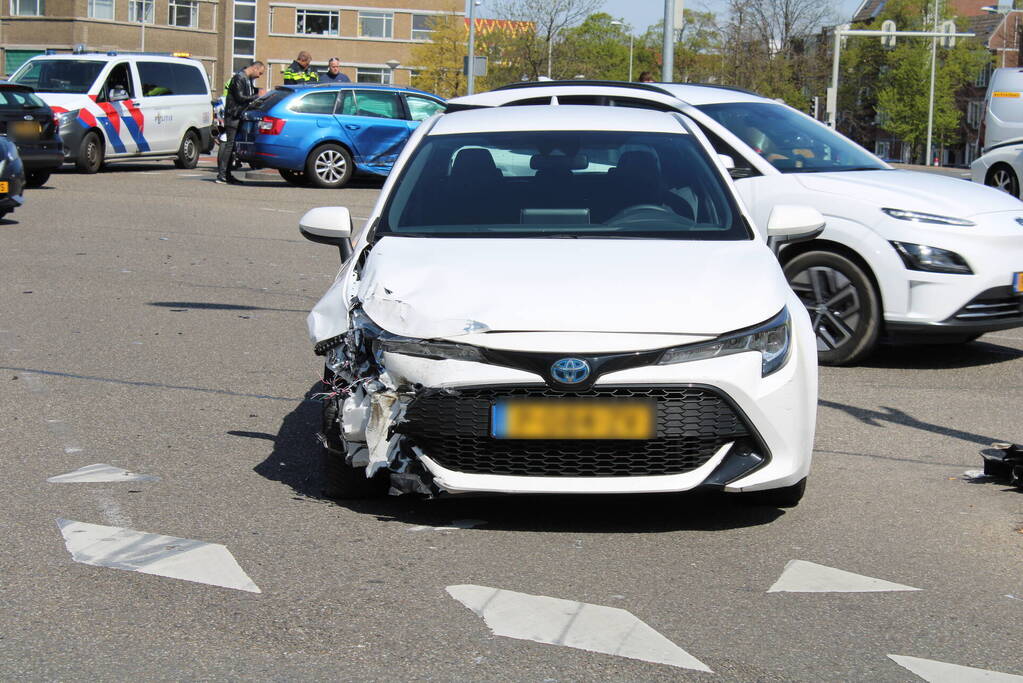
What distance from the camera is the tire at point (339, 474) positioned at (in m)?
5.06

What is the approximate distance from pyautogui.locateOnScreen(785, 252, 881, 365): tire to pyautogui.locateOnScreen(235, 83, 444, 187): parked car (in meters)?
14.0

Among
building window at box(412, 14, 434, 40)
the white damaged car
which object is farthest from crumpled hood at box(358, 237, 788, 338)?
building window at box(412, 14, 434, 40)

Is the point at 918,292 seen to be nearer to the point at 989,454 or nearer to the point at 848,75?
the point at 989,454

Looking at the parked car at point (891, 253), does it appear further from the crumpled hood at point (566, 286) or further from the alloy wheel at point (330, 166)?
the alloy wheel at point (330, 166)

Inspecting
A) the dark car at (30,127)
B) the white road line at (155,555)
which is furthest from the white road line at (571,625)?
the dark car at (30,127)

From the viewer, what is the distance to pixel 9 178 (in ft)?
49.1

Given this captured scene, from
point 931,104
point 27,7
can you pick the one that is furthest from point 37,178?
point 931,104

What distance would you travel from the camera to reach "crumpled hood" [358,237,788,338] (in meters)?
4.68

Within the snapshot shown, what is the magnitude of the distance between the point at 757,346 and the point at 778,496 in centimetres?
70

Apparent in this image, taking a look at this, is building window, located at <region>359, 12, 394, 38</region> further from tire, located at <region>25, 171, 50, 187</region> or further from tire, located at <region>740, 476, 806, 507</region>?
tire, located at <region>740, 476, 806, 507</region>

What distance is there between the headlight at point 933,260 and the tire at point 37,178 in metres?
15.4

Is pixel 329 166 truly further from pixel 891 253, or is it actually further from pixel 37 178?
pixel 891 253

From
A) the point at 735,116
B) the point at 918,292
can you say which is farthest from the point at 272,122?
the point at 918,292

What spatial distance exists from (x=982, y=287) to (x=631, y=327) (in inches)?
169
